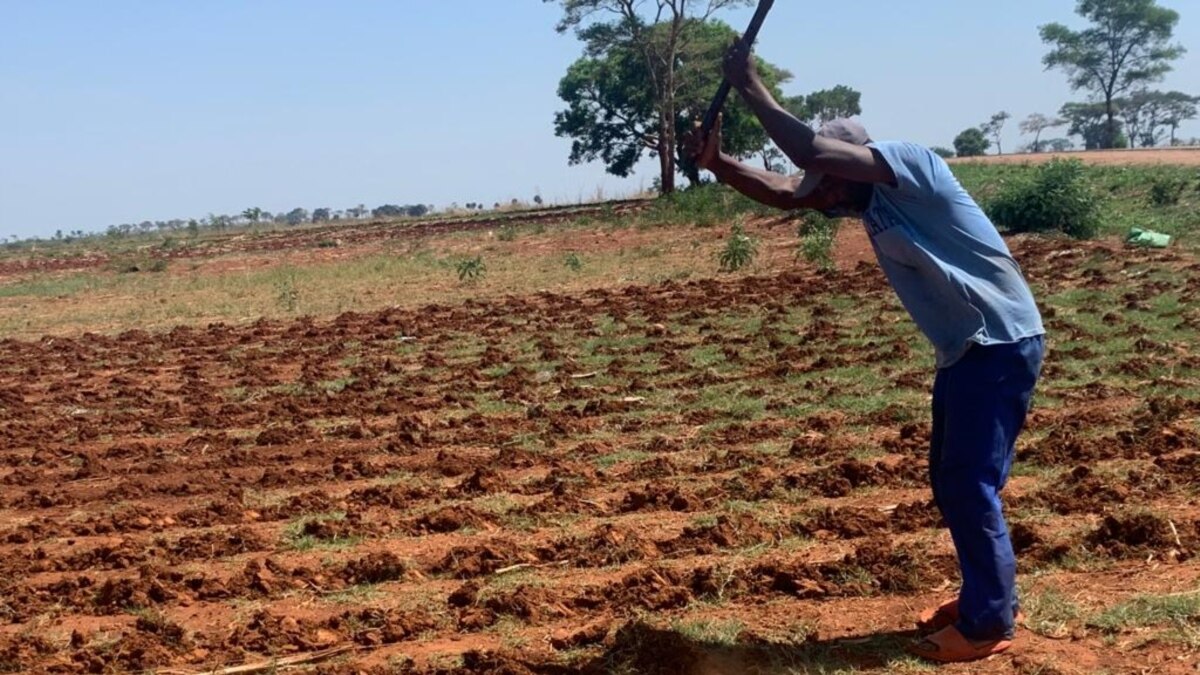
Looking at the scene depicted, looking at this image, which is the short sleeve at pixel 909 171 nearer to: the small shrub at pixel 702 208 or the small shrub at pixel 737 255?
the small shrub at pixel 737 255

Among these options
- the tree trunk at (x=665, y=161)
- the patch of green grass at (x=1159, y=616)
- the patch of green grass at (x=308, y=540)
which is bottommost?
the patch of green grass at (x=1159, y=616)

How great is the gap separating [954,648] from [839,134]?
5.69ft

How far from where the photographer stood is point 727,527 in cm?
561

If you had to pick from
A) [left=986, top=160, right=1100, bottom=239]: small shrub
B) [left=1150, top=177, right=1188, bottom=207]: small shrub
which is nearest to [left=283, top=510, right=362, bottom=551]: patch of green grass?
[left=986, top=160, right=1100, bottom=239]: small shrub

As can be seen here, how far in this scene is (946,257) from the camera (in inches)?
155

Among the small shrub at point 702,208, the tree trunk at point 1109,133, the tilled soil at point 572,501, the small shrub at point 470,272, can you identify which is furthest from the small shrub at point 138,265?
the tree trunk at point 1109,133

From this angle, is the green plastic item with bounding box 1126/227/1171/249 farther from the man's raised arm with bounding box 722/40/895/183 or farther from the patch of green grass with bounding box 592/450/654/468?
the man's raised arm with bounding box 722/40/895/183

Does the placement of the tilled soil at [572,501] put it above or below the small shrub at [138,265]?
below

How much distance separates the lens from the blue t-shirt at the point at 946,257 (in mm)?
3900

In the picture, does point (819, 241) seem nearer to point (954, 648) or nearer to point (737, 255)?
point (737, 255)

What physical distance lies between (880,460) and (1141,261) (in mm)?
9598

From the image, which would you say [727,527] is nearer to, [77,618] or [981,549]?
[981,549]

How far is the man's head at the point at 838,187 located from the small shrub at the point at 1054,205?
1587 centimetres

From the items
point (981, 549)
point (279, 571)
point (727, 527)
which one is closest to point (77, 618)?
point (279, 571)
